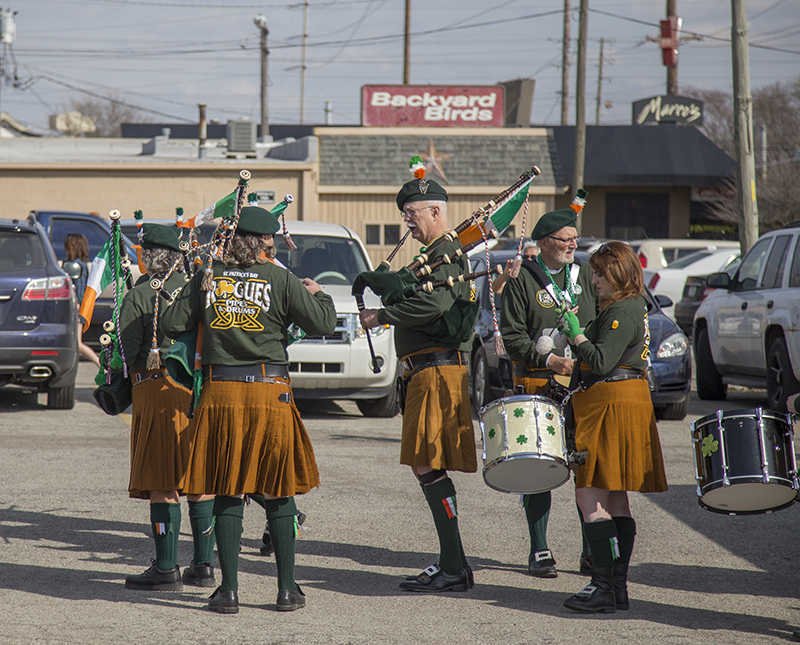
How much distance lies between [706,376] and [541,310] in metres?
7.81

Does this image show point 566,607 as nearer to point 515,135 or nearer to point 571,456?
point 571,456

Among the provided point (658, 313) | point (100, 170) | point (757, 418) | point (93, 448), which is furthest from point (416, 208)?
point (100, 170)

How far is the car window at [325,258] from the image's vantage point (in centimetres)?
1152

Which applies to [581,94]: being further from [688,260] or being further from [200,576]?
[200,576]

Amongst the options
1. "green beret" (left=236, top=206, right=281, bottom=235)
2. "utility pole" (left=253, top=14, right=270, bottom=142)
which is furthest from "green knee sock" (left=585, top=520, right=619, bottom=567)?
"utility pole" (left=253, top=14, right=270, bottom=142)

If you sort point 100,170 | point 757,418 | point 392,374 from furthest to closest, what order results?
point 100,170, point 392,374, point 757,418

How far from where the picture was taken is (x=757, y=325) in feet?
37.2

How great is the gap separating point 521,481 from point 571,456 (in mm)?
289

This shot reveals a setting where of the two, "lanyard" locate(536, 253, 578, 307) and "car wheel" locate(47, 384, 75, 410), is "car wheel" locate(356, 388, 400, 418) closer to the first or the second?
"car wheel" locate(47, 384, 75, 410)

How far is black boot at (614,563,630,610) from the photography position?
5.07 metres

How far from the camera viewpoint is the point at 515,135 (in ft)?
110

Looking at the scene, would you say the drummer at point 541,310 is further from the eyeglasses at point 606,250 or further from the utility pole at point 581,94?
the utility pole at point 581,94

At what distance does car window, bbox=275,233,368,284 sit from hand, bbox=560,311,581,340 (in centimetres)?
648

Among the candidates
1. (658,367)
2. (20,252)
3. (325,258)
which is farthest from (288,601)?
(325,258)
